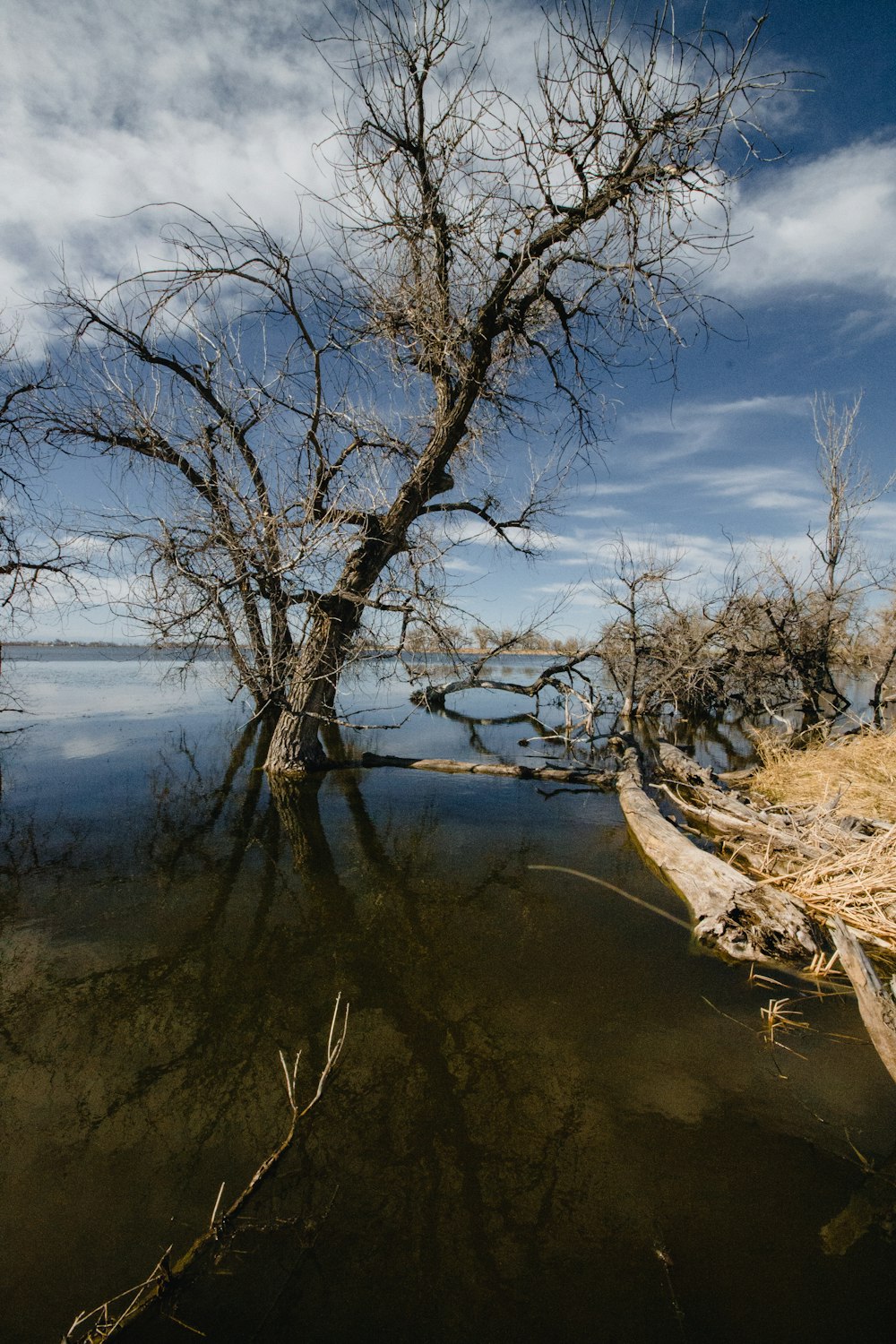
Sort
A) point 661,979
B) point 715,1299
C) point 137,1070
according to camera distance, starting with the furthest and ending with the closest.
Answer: point 661,979 < point 137,1070 < point 715,1299

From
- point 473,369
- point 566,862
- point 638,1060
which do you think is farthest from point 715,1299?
point 473,369

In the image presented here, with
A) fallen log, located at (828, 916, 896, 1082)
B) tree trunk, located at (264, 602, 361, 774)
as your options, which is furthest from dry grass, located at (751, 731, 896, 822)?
tree trunk, located at (264, 602, 361, 774)

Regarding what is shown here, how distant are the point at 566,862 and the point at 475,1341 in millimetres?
4059

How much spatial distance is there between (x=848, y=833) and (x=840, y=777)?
9.29 feet

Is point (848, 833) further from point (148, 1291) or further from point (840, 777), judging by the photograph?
point (148, 1291)

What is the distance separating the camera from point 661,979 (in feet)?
11.6

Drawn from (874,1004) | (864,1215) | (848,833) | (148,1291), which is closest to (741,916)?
(874,1004)

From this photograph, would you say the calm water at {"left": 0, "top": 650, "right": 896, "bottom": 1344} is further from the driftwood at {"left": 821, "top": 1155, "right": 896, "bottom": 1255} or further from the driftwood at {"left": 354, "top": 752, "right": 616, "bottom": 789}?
the driftwood at {"left": 354, "top": 752, "right": 616, "bottom": 789}

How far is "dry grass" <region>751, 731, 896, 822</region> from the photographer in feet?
21.3

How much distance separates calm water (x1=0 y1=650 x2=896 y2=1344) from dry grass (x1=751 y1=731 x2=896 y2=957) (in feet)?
3.46

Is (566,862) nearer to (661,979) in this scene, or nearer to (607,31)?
(661,979)

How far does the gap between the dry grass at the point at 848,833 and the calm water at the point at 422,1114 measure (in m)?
1.06

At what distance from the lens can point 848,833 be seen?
4.89 meters

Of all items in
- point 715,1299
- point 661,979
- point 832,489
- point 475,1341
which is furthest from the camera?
point 832,489
